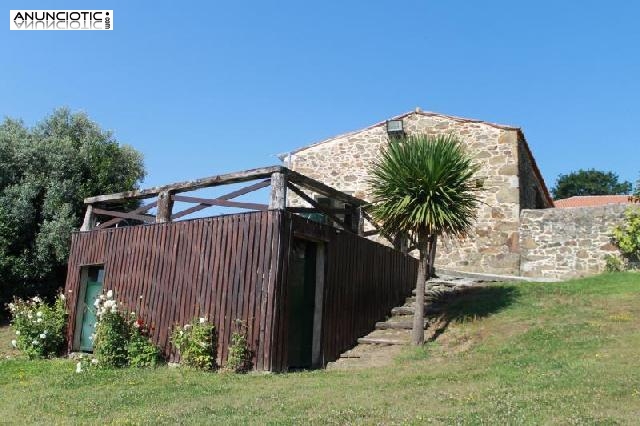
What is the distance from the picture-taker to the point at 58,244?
16.1 metres

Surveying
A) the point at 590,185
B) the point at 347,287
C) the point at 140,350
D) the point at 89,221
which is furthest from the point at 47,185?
the point at 590,185

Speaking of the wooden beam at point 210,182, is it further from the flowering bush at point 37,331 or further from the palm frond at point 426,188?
the flowering bush at point 37,331

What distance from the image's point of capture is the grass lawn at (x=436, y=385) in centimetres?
560

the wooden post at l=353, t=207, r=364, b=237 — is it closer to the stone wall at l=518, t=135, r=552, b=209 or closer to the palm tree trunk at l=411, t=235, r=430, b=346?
the palm tree trunk at l=411, t=235, r=430, b=346

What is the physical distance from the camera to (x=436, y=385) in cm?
707

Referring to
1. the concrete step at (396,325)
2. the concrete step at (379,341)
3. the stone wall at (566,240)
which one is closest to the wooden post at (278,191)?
the concrete step at (379,341)

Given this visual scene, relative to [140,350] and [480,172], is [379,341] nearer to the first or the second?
[140,350]

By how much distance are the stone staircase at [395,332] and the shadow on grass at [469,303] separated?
0.02 metres

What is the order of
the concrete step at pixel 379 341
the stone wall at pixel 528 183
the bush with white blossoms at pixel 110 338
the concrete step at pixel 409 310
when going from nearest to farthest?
the bush with white blossoms at pixel 110 338 → the concrete step at pixel 379 341 → the concrete step at pixel 409 310 → the stone wall at pixel 528 183

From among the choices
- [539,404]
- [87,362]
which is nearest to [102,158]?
[87,362]

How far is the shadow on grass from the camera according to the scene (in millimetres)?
10945

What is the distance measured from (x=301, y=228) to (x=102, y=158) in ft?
35.9

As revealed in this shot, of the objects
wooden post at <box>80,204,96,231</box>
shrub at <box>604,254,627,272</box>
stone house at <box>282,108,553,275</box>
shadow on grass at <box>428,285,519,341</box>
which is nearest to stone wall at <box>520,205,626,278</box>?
shrub at <box>604,254,627,272</box>

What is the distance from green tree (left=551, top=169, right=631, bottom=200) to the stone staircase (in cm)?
4015
